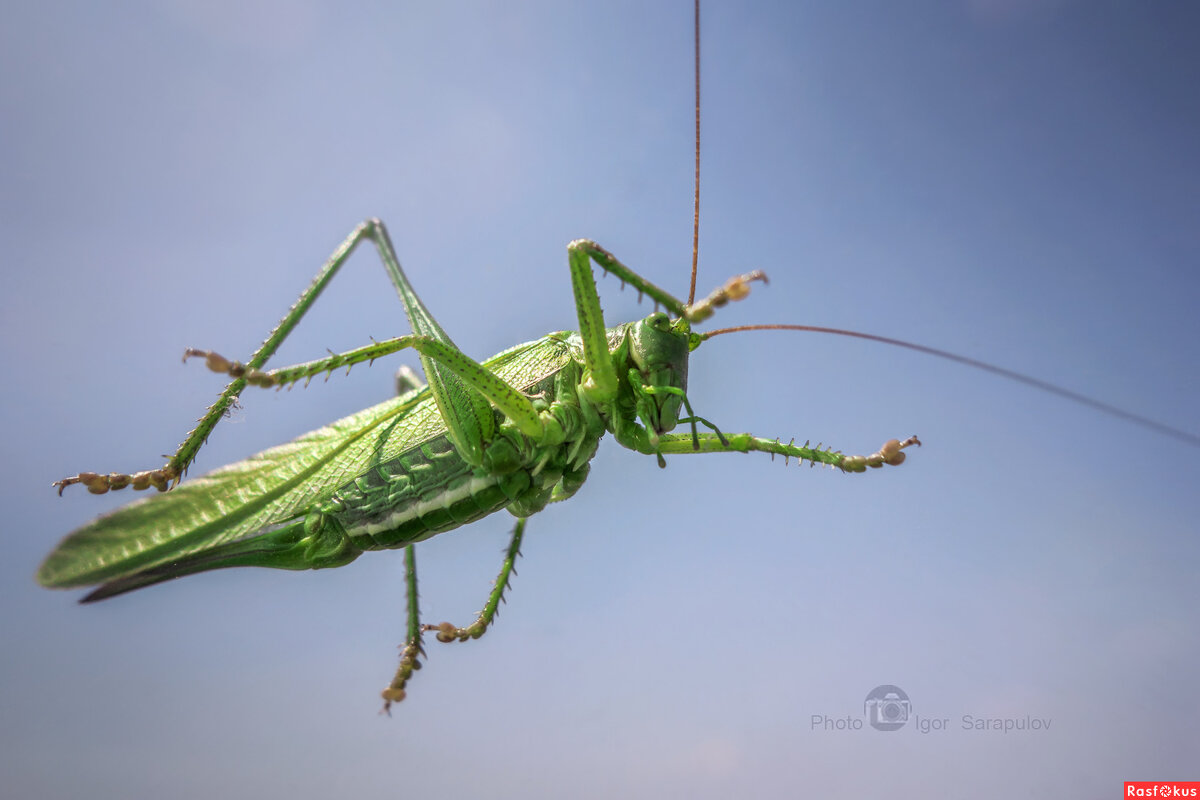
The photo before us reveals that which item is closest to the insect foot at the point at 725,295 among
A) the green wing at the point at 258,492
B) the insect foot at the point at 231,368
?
the green wing at the point at 258,492

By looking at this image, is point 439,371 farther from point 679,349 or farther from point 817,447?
point 817,447

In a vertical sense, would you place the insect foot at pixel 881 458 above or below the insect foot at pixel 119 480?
above

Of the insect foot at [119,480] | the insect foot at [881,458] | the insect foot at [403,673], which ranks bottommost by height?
the insect foot at [403,673]

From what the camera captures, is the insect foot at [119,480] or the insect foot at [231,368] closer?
the insect foot at [231,368]

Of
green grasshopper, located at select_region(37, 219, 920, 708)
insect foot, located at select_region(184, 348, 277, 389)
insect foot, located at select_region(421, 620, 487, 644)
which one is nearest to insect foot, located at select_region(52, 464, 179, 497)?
green grasshopper, located at select_region(37, 219, 920, 708)

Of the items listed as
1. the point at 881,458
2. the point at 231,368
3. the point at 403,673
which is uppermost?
the point at 881,458

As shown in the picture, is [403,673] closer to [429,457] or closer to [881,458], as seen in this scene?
[429,457]

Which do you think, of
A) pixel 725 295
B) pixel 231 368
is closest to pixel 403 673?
pixel 231 368

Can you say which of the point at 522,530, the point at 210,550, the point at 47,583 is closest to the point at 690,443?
the point at 522,530

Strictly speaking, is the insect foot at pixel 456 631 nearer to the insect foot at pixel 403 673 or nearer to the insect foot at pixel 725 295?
the insect foot at pixel 403 673
